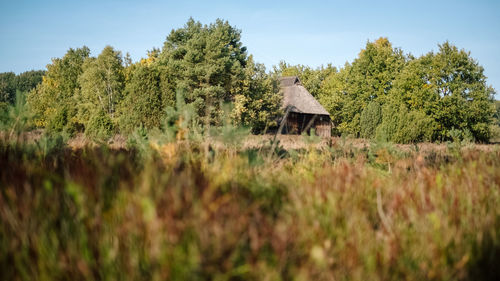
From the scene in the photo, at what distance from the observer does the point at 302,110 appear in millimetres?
34156

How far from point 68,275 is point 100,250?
0.56 feet

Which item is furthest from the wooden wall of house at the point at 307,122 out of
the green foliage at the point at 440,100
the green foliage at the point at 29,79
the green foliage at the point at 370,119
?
the green foliage at the point at 29,79

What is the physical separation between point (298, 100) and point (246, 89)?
11.0 m

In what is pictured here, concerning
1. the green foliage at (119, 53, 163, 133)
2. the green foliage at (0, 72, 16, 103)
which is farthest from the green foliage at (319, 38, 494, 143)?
the green foliage at (0, 72, 16, 103)

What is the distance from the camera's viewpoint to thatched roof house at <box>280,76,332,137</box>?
34.1m

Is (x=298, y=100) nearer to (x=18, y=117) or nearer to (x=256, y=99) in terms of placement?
(x=256, y=99)

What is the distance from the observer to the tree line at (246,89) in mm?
21531

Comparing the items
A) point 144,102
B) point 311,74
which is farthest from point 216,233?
point 311,74

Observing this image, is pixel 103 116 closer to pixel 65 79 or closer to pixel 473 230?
pixel 473 230

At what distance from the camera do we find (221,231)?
1571 millimetres

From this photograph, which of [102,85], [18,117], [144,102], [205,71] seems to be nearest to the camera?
[18,117]

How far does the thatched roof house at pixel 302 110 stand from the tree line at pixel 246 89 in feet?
9.16

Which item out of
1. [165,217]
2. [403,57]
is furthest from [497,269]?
[403,57]

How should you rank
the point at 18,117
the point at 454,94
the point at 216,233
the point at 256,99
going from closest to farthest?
the point at 216,233 → the point at 18,117 → the point at 454,94 → the point at 256,99
